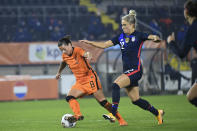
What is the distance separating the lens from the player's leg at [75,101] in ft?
28.0

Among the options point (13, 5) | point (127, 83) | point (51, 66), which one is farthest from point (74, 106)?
point (13, 5)

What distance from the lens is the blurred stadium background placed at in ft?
64.0

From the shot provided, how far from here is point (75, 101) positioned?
28.7 ft

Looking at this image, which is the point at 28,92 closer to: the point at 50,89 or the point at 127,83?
the point at 50,89

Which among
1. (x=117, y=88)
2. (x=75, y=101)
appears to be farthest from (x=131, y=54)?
(x=75, y=101)

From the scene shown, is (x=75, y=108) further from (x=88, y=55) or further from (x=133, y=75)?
(x=133, y=75)

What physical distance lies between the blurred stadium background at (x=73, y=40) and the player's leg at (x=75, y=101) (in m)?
10.2

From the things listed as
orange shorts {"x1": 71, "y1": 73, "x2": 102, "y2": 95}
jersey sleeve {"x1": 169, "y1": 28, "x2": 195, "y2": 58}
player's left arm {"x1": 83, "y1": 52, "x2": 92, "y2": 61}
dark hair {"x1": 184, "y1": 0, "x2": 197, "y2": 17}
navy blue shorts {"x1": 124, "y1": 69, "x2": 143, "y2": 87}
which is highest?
dark hair {"x1": 184, "y1": 0, "x2": 197, "y2": 17}

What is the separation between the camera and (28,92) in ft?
61.9

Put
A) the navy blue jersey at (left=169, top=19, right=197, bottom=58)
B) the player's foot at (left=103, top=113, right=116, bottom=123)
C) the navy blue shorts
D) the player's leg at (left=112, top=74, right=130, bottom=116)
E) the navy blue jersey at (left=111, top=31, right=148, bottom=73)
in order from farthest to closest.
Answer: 1. the player's foot at (left=103, top=113, right=116, bottom=123)
2. the navy blue jersey at (left=111, top=31, right=148, bottom=73)
3. the navy blue shorts
4. the player's leg at (left=112, top=74, right=130, bottom=116)
5. the navy blue jersey at (left=169, top=19, right=197, bottom=58)

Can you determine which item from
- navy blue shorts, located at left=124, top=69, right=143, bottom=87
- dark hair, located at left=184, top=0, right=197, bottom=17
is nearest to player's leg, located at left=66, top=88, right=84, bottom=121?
navy blue shorts, located at left=124, top=69, right=143, bottom=87

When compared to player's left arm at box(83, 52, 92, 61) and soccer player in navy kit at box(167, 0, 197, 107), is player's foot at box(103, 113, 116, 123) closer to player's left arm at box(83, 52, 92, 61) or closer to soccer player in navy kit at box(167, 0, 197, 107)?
player's left arm at box(83, 52, 92, 61)

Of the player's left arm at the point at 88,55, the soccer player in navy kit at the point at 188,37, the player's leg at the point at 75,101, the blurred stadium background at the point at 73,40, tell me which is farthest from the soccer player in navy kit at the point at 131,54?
the blurred stadium background at the point at 73,40

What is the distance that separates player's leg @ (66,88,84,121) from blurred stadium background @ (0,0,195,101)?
10.2 metres
